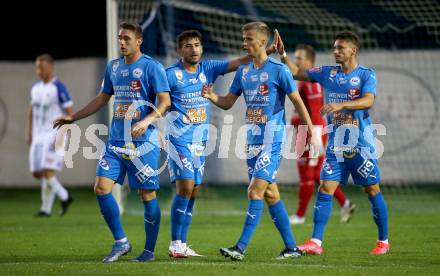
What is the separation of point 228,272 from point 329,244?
2.54 meters

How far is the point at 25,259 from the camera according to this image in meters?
9.56

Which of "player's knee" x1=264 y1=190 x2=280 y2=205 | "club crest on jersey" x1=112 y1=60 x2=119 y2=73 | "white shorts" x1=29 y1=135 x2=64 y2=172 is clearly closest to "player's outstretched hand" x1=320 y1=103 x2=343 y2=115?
"player's knee" x1=264 y1=190 x2=280 y2=205

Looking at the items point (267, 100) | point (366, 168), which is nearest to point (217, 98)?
point (267, 100)

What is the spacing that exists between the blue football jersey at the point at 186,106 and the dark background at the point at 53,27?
12.6 metres

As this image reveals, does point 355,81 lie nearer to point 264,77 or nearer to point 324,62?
point 264,77

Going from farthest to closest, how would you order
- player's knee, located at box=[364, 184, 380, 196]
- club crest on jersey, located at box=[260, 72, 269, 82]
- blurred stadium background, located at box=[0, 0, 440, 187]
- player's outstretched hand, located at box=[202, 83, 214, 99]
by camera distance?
1. blurred stadium background, located at box=[0, 0, 440, 187]
2. player's knee, located at box=[364, 184, 380, 196]
3. club crest on jersey, located at box=[260, 72, 269, 82]
4. player's outstretched hand, located at box=[202, 83, 214, 99]

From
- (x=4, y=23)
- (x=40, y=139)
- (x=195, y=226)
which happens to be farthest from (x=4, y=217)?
(x=4, y=23)

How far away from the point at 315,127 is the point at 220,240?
234 centimetres

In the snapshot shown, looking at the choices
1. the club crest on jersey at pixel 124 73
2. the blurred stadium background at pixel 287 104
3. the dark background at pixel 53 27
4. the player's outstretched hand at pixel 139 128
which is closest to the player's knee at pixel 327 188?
the player's outstretched hand at pixel 139 128

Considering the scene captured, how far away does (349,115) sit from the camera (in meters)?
9.80

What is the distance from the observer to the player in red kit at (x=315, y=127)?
41.0 ft

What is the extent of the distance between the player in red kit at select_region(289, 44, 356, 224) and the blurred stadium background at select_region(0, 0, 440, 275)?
0.38m

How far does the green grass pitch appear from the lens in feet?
28.2

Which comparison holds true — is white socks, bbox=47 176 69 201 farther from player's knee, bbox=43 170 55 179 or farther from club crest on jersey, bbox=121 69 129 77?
club crest on jersey, bbox=121 69 129 77
